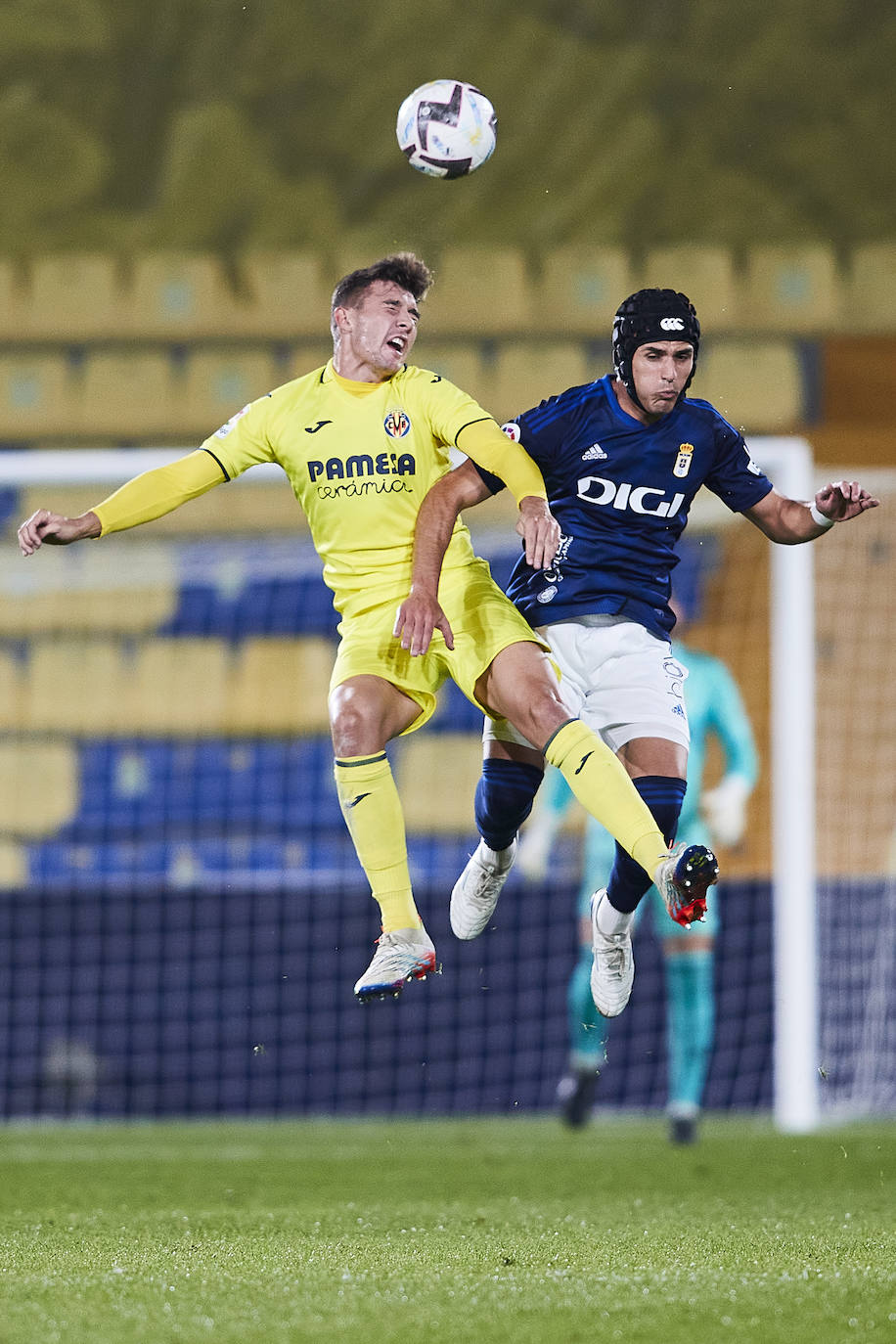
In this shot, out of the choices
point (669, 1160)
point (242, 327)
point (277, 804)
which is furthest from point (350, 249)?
point (669, 1160)

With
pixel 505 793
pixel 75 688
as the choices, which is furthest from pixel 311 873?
pixel 505 793

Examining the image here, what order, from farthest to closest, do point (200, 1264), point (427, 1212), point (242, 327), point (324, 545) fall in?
point (242, 327) < point (427, 1212) < point (324, 545) < point (200, 1264)

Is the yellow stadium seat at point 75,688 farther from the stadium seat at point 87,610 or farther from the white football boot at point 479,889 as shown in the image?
the white football boot at point 479,889

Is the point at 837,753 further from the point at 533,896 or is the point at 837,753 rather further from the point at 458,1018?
the point at 458,1018

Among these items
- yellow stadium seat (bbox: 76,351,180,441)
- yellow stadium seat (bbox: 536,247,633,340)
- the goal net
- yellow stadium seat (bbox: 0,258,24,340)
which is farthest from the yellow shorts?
yellow stadium seat (bbox: 0,258,24,340)

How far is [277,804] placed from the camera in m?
9.09

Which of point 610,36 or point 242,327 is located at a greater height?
point 610,36

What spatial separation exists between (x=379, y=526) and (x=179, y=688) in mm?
5407

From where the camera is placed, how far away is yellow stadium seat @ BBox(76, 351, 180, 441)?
35.6ft

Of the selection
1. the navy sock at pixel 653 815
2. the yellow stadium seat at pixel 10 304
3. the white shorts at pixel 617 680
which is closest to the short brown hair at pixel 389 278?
the white shorts at pixel 617 680

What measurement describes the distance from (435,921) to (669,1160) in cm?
223

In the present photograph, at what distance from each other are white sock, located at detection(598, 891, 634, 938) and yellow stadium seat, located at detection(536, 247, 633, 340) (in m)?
6.82

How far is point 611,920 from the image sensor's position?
14.5 feet

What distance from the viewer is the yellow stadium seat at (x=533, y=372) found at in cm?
1063
